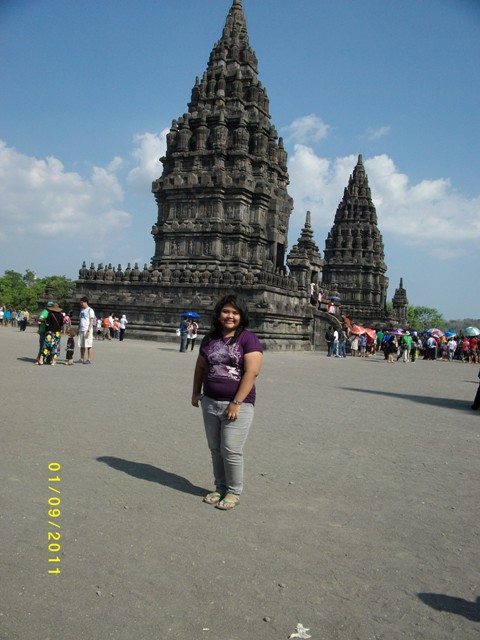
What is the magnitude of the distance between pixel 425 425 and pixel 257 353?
15.8ft

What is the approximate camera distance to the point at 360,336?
107 ft

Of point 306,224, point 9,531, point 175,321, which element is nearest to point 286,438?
point 9,531

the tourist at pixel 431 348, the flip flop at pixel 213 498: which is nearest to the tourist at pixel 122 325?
the tourist at pixel 431 348

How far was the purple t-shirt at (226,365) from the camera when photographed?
4805 mm

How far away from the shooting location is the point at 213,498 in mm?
4734

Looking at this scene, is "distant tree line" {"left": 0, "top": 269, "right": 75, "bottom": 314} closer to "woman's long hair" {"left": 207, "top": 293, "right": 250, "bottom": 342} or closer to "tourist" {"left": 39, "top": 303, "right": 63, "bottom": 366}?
"tourist" {"left": 39, "top": 303, "right": 63, "bottom": 366}

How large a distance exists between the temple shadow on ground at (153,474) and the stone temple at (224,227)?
20.8 meters

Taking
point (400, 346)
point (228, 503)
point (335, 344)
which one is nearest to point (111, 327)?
point (335, 344)

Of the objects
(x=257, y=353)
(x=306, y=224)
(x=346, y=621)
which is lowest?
(x=346, y=621)

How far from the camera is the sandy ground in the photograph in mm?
3008

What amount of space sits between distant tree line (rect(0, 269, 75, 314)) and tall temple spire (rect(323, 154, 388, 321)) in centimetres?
3840

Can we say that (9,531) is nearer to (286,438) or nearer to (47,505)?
(47,505)

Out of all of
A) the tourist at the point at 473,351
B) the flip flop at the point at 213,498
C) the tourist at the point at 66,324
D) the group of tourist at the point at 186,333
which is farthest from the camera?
the tourist at the point at 473,351

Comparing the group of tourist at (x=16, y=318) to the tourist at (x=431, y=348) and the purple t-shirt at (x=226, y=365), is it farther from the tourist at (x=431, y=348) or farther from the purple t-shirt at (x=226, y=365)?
the purple t-shirt at (x=226, y=365)
